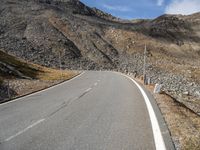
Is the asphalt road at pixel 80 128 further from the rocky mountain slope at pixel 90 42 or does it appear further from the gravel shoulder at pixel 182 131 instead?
the rocky mountain slope at pixel 90 42

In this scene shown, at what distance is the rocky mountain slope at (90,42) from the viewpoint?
78.4 m

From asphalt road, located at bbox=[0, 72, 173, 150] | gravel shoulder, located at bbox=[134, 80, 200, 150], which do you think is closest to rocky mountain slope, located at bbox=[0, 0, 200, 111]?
asphalt road, located at bbox=[0, 72, 173, 150]

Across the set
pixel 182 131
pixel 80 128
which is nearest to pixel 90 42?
pixel 80 128

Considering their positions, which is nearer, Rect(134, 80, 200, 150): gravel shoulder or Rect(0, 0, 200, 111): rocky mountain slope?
Rect(134, 80, 200, 150): gravel shoulder

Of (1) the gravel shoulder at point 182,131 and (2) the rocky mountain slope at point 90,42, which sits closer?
(1) the gravel shoulder at point 182,131

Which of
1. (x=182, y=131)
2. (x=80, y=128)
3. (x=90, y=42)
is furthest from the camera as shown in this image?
(x=90, y=42)

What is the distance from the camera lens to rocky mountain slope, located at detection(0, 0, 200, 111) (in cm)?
7844

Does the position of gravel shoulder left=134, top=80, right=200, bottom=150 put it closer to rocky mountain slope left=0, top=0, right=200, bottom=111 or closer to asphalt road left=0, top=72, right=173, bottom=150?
asphalt road left=0, top=72, right=173, bottom=150

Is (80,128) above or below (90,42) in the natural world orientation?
below

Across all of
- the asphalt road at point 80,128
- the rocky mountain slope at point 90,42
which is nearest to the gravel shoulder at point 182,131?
the asphalt road at point 80,128

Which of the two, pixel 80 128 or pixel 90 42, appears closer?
pixel 80 128

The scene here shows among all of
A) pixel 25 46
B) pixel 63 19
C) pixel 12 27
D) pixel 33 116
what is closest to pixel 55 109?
pixel 33 116

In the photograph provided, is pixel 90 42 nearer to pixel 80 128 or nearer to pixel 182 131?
pixel 80 128

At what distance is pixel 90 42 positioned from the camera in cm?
8894
